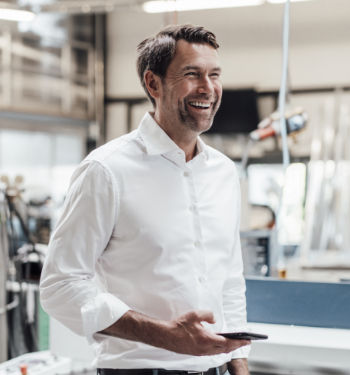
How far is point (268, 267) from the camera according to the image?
2082 millimetres

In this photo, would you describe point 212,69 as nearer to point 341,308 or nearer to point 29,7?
point 341,308

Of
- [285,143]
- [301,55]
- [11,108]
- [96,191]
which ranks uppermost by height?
[301,55]

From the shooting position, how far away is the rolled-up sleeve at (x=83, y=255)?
95 centimetres

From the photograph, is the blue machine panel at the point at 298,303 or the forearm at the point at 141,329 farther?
the blue machine panel at the point at 298,303

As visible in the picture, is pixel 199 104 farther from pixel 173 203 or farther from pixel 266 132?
pixel 266 132

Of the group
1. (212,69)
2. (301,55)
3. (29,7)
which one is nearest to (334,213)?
(301,55)

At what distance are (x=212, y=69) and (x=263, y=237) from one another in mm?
1088

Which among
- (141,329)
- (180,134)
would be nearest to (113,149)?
(180,134)

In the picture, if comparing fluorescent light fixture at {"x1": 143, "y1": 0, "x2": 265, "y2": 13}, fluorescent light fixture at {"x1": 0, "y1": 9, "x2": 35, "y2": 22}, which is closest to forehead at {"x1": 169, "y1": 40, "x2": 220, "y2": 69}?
fluorescent light fixture at {"x1": 143, "y1": 0, "x2": 265, "y2": 13}

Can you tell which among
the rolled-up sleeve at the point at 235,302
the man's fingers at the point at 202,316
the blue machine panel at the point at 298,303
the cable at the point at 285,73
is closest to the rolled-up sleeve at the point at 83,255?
the man's fingers at the point at 202,316

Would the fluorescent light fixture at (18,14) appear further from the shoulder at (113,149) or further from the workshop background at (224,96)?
the shoulder at (113,149)

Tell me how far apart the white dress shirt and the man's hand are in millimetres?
28

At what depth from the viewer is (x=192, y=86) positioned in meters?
1.11

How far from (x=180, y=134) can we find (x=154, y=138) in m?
0.06
